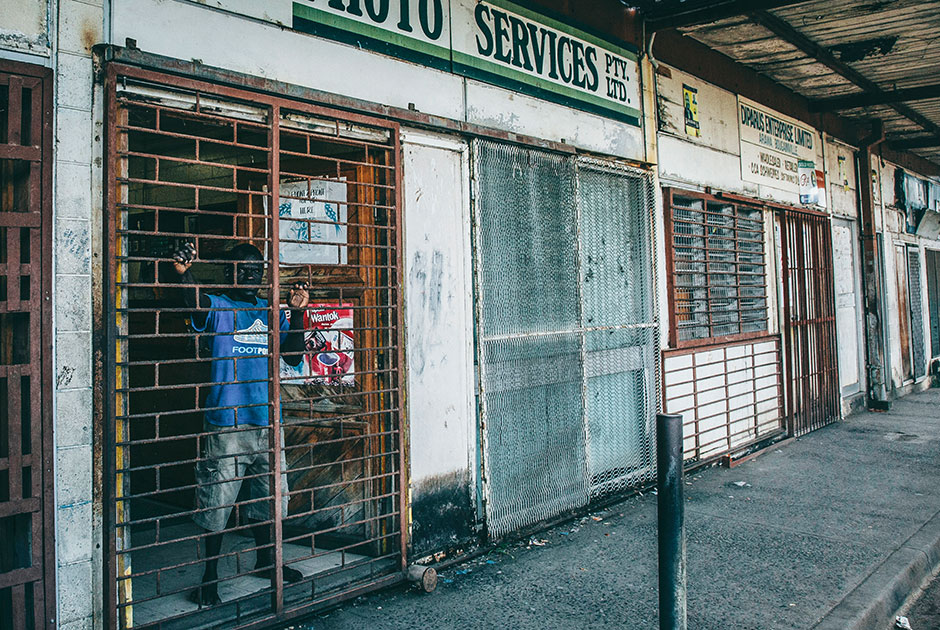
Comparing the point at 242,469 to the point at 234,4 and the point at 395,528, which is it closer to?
the point at 395,528

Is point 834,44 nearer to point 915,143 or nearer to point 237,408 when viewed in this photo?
point 915,143

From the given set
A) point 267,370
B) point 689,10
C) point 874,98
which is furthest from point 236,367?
point 874,98

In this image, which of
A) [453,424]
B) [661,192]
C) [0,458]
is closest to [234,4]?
[0,458]

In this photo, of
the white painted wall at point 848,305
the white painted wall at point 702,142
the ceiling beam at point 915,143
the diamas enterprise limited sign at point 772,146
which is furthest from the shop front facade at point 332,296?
the ceiling beam at point 915,143

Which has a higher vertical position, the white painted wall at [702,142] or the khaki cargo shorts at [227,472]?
the white painted wall at [702,142]

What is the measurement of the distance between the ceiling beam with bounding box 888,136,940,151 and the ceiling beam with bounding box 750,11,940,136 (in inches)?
62.9

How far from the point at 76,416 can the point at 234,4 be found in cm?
217

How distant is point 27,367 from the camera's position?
3.01 metres

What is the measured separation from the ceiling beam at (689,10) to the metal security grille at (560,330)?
144cm

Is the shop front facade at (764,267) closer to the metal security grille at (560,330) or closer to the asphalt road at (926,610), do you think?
the metal security grille at (560,330)

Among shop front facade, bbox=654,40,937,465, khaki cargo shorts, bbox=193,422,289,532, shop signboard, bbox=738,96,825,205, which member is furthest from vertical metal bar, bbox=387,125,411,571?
shop signboard, bbox=738,96,825,205

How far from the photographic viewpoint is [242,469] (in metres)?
4.15

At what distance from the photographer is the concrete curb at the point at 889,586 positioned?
3.79m

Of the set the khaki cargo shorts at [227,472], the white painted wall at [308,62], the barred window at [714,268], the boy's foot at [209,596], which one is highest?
the white painted wall at [308,62]
